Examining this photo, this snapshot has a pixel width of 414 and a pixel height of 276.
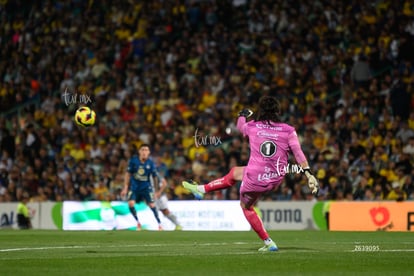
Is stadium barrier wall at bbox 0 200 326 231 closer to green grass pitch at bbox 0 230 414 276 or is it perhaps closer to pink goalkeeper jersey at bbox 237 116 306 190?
green grass pitch at bbox 0 230 414 276

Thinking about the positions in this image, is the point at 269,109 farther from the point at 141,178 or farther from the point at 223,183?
the point at 141,178

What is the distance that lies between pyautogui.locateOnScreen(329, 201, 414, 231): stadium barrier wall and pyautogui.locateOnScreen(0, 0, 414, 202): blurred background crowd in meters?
0.63

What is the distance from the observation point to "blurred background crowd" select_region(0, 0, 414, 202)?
28.6 metres

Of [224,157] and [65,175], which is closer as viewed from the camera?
[224,157]

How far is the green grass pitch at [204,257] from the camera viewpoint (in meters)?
12.1

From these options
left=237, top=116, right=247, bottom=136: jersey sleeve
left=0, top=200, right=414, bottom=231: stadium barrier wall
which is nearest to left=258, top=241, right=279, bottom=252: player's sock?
left=237, top=116, right=247, bottom=136: jersey sleeve

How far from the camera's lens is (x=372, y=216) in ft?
86.4

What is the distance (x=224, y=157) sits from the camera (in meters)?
29.4

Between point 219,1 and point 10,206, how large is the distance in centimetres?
1081

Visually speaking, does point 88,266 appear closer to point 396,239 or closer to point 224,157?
point 396,239

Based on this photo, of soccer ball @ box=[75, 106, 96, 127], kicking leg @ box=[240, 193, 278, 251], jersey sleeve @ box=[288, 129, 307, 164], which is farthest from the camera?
soccer ball @ box=[75, 106, 96, 127]

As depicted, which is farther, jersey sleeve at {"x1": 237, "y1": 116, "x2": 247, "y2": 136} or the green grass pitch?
jersey sleeve at {"x1": 237, "y1": 116, "x2": 247, "y2": 136}

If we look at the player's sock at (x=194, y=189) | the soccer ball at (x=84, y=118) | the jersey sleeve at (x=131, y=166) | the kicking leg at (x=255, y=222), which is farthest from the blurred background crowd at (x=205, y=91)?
the kicking leg at (x=255, y=222)

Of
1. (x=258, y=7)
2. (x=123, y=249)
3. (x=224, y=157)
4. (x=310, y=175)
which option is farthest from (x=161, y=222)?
(x=310, y=175)
